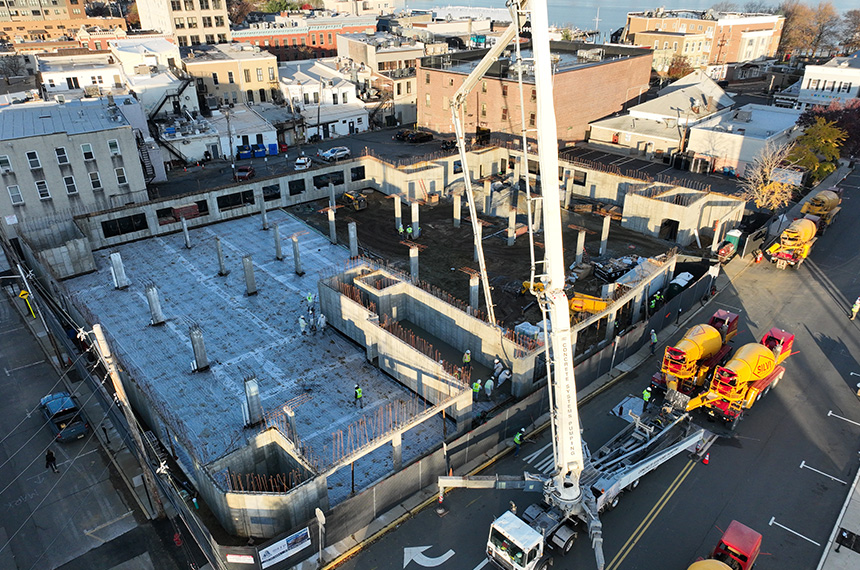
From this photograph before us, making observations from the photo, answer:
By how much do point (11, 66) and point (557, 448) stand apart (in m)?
126

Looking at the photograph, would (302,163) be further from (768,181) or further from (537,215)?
(768,181)

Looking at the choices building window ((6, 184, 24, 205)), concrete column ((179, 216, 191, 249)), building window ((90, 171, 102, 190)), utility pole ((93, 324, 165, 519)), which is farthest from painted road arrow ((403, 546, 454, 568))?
building window ((6, 184, 24, 205))

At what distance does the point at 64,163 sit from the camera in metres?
44.3

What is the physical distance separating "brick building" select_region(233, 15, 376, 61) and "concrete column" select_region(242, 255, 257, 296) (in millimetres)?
74418

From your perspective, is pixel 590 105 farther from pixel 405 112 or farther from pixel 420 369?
pixel 420 369

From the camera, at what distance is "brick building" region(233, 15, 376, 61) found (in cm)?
9875

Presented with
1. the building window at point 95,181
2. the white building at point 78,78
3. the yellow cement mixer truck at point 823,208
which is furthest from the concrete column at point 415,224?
the white building at point 78,78

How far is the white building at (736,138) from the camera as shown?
57562 millimetres

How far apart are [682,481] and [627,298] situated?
11.6 metres

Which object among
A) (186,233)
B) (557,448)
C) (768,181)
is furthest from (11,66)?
(557,448)

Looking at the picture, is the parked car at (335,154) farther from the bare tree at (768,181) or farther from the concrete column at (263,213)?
the bare tree at (768,181)

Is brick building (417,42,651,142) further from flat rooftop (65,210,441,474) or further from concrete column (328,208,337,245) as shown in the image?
flat rooftop (65,210,441,474)

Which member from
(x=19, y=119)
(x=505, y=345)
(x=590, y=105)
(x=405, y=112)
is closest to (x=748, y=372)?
(x=505, y=345)

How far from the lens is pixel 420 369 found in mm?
28797
